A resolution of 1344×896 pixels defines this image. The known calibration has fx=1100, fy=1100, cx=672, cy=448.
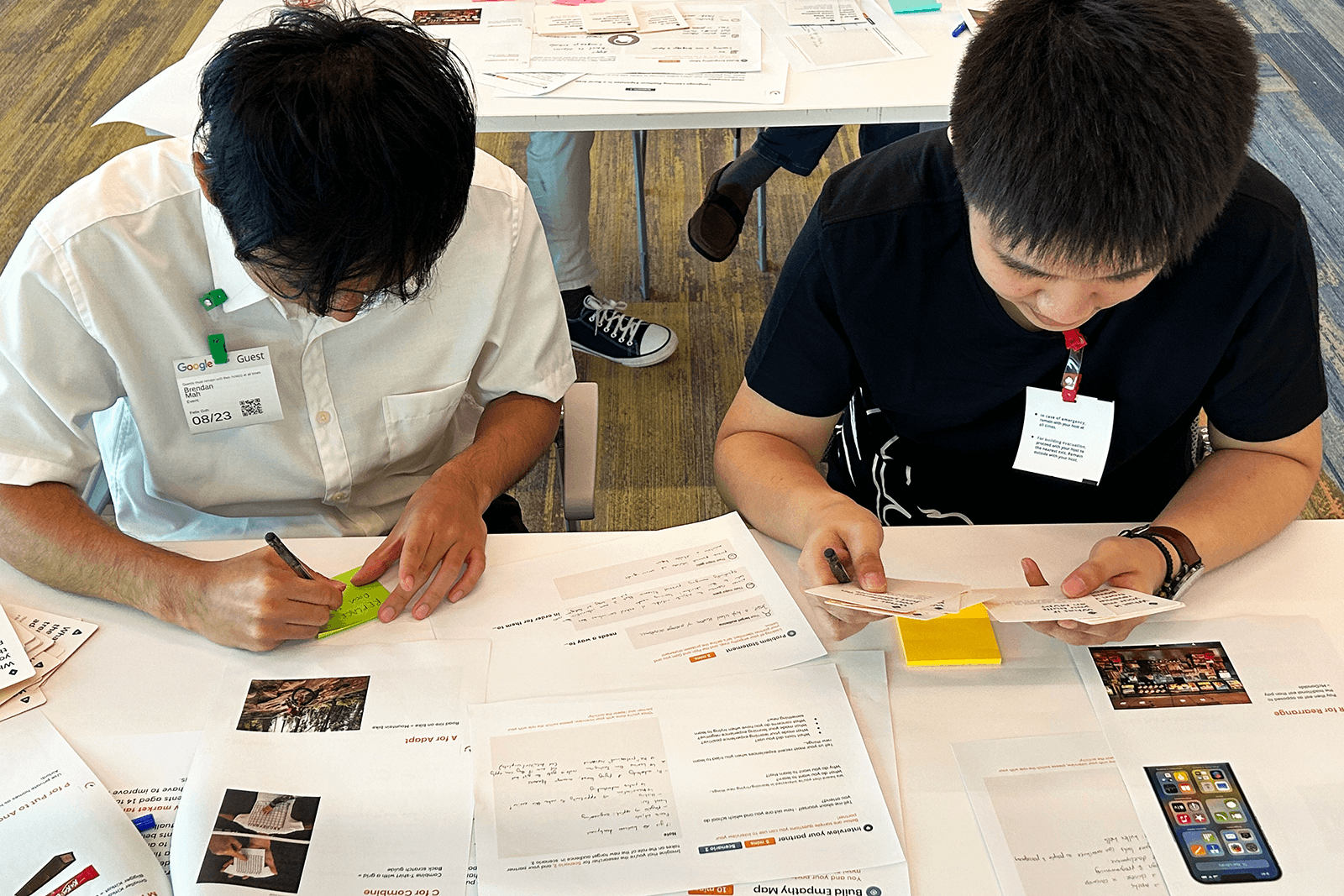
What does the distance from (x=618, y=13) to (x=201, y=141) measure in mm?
1526

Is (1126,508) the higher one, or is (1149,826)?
(1149,826)

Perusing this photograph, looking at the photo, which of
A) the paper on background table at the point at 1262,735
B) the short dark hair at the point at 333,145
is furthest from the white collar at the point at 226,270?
the paper on background table at the point at 1262,735

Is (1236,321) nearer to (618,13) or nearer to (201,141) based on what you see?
(201,141)

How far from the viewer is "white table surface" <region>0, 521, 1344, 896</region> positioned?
1.01m

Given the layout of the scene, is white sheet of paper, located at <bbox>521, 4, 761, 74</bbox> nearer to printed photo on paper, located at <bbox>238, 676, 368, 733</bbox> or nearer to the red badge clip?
the red badge clip

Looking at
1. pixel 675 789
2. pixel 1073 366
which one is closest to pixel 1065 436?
pixel 1073 366

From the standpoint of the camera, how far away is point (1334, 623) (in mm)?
1170

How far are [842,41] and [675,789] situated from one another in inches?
69.2

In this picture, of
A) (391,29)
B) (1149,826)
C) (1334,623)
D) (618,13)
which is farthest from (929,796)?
(618,13)

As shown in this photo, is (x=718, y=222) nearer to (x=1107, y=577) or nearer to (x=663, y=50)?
(x=663, y=50)

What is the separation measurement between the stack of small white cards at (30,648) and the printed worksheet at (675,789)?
0.44 meters

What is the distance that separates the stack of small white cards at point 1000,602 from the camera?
1.03m

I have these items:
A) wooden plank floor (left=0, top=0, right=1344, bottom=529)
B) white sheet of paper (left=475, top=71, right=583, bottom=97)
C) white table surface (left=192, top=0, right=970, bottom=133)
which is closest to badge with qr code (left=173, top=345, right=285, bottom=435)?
white table surface (left=192, top=0, right=970, bottom=133)

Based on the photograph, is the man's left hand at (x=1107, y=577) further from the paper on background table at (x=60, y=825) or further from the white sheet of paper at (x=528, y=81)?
the white sheet of paper at (x=528, y=81)
